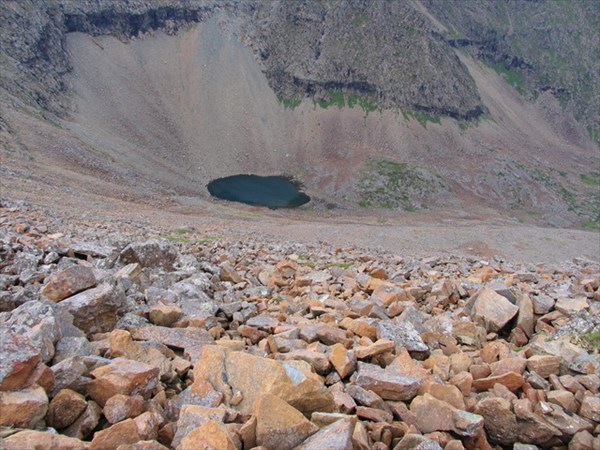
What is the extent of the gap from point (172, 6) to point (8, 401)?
414 ft

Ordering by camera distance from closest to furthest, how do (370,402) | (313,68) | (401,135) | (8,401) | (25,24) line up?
1. (8,401)
2. (370,402)
3. (25,24)
4. (401,135)
5. (313,68)

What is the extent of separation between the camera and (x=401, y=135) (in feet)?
370

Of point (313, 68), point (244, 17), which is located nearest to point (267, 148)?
point (313, 68)

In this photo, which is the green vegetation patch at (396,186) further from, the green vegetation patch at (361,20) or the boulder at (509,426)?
the boulder at (509,426)

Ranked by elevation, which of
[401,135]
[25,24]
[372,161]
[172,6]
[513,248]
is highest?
[172,6]

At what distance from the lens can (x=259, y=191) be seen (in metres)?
88.6

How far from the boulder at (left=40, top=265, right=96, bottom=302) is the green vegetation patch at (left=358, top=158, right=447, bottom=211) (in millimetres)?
80258

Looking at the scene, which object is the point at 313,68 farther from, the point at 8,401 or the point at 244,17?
the point at 8,401

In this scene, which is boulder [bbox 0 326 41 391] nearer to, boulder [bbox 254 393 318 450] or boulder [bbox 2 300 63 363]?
boulder [bbox 2 300 63 363]

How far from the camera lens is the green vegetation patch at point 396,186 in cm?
8981

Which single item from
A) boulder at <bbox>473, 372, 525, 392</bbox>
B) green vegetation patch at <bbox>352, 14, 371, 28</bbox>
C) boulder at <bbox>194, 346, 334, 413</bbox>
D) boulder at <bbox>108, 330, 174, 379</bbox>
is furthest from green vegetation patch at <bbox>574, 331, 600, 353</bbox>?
green vegetation patch at <bbox>352, 14, 371, 28</bbox>

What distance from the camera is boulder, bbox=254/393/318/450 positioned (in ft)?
16.7

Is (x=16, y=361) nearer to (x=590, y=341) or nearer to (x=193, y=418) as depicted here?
(x=193, y=418)

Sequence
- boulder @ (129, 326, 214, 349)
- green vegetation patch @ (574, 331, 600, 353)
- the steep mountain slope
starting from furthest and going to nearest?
the steep mountain slope → green vegetation patch @ (574, 331, 600, 353) → boulder @ (129, 326, 214, 349)
